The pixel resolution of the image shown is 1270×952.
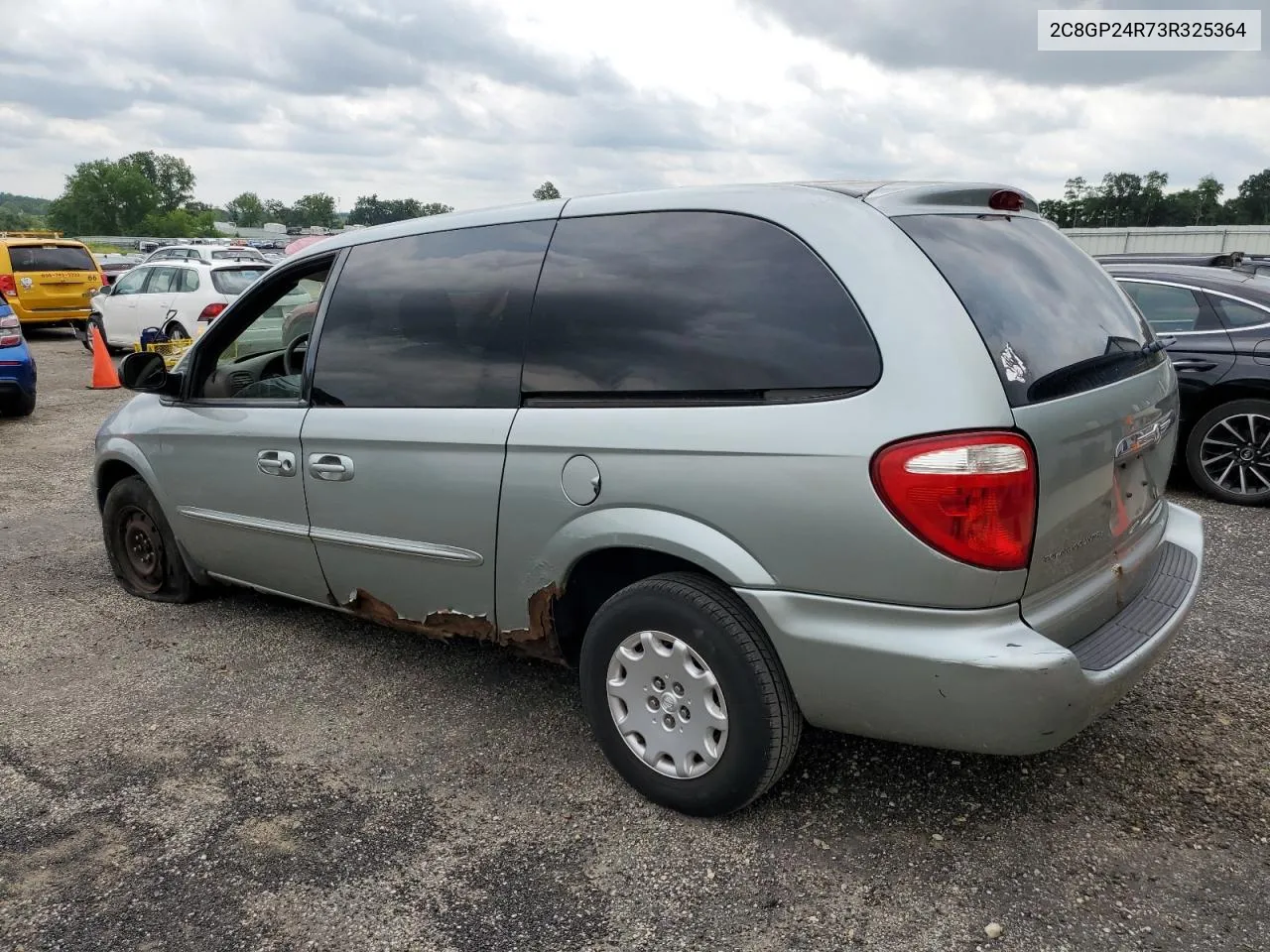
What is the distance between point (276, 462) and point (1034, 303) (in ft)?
8.80

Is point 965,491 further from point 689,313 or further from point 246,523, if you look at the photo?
point 246,523

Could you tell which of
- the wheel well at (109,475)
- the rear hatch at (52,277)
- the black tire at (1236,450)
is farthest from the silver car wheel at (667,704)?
the rear hatch at (52,277)

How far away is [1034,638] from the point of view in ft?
7.76

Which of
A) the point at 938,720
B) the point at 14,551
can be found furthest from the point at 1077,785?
the point at 14,551

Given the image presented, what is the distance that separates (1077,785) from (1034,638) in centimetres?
91

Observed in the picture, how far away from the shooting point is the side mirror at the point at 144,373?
14.3ft

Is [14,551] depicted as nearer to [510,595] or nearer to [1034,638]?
[510,595]

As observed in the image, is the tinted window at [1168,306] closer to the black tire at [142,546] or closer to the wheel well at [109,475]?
the black tire at [142,546]

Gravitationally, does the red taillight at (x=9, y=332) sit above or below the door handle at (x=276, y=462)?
above

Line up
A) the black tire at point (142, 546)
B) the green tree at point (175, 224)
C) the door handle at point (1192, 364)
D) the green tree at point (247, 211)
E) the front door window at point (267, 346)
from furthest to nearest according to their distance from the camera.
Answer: the green tree at point (247, 211)
the green tree at point (175, 224)
the door handle at point (1192, 364)
the black tire at point (142, 546)
the front door window at point (267, 346)

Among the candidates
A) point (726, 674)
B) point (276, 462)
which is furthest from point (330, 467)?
point (726, 674)

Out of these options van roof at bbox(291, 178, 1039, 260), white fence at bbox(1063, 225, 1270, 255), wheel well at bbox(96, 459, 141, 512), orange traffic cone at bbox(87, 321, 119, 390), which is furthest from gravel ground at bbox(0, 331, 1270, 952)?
white fence at bbox(1063, 225, 1270, 255)

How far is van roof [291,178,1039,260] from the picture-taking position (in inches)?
106

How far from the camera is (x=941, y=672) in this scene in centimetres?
235
